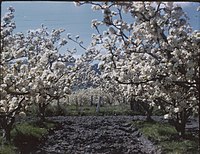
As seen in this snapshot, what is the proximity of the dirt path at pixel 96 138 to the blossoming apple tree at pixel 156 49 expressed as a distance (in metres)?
1.38

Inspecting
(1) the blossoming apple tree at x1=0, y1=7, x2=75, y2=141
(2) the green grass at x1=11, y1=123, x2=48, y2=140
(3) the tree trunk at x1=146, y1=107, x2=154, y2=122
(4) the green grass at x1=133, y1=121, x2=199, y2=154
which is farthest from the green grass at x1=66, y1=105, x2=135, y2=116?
(1) the blossoming apple tree at x1=0, y1=7, x2=75, y2=141

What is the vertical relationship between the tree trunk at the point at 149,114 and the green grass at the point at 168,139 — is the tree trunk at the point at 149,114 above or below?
above

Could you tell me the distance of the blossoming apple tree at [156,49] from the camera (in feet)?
9.78

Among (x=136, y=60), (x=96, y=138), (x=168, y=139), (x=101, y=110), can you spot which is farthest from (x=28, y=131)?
(x=101, y=110)

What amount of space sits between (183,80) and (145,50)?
438 mm

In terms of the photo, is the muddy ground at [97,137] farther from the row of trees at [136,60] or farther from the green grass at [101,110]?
the row of trees at [136,60]

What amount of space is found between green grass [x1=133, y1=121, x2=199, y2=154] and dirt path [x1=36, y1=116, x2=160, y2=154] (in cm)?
11

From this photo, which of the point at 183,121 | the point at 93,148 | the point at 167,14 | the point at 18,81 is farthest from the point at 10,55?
the point at 183,121

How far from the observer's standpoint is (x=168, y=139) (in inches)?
196

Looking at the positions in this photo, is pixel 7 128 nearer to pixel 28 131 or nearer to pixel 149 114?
pixel 28 131

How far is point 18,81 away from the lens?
3551 millimetres

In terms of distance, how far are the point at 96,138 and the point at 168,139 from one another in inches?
54.9

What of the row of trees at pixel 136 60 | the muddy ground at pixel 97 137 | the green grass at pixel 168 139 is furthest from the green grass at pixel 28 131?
the green grass at pixel 168 139

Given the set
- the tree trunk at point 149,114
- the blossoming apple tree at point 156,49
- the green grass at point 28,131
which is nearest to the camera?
the blossoming apple tree at point 156,49
